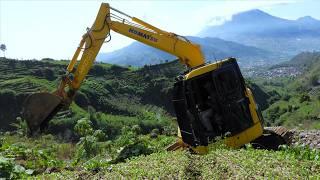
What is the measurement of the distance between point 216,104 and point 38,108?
495 centimetres

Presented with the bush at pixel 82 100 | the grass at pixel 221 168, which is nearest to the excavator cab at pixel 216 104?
the grass at pixel 221 168

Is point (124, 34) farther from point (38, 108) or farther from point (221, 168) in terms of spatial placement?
point (221, 168)

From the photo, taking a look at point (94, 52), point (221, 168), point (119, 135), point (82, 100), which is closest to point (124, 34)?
point (94, 52)

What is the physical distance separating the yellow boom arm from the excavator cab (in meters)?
2.31

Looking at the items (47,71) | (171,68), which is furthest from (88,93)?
(171,68)

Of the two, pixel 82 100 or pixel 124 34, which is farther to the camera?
pixel 82 100

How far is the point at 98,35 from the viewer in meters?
14.2

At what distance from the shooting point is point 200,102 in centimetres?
1220

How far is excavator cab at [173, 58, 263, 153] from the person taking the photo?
11961 mm

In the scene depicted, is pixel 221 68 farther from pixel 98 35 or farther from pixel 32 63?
pixel 32 63

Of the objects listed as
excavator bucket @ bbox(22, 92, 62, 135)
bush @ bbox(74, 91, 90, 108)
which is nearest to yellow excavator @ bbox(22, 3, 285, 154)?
excavator bucket @ bbox(22, 92, 62, 135)

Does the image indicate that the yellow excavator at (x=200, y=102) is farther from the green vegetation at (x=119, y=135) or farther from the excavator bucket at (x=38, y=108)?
the green vegetation at (x=119, y=135)

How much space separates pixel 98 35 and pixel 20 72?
6906 cm

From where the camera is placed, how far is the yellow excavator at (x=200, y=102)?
39.3 ft
